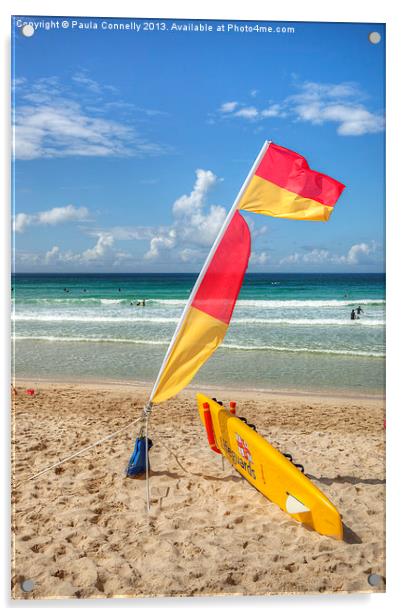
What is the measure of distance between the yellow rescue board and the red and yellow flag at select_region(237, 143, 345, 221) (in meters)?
1.38

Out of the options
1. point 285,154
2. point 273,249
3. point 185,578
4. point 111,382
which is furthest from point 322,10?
point 111,382

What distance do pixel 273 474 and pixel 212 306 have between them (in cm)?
104

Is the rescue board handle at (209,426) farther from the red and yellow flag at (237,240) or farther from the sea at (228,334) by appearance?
the sea at (228,334)

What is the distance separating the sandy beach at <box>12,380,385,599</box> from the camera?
2.79 metres

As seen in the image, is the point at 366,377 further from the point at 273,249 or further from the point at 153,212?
the point at 153,212

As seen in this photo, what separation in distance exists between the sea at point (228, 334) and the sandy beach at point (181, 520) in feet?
2.23

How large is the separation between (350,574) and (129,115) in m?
2.93

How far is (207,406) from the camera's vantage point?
3805 mm

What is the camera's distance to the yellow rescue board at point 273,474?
113 inches

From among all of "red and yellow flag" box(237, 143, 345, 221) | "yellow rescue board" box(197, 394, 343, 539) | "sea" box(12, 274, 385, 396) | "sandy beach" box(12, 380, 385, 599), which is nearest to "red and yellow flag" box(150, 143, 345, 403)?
"red and yellow flag" box(237, 143, 345, 221)

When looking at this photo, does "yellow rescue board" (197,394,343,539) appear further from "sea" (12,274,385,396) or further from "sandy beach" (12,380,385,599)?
"sea" (12,274,385,396)

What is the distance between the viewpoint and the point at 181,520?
3193 millimetres

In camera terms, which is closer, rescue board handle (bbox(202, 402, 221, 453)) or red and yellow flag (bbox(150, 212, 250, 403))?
red and yellow flag (bbox(150, 212, 250, 403))
